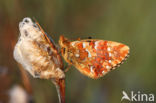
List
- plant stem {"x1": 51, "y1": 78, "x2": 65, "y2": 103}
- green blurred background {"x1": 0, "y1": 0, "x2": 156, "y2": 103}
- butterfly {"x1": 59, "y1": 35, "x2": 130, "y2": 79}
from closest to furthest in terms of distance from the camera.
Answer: plant stem {"x1": 51, "y1": 78, "x2": 65, "y2": 103}
butterfly {"x1": 59, "y1": 35, "x2": 130, "y2": 79}
green blurred background {"x1": 0, "y1": 0, "x2": 156, "y2": 103}

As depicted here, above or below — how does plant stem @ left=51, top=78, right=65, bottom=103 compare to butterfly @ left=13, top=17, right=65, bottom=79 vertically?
below

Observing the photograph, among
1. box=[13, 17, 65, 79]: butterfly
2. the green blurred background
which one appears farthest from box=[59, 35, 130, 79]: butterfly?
the green blurred background

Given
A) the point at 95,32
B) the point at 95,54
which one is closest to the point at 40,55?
the point at 95,54

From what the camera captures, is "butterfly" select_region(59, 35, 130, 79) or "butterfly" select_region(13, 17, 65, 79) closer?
"butterfly" select_region(13, 17, 65, 79)

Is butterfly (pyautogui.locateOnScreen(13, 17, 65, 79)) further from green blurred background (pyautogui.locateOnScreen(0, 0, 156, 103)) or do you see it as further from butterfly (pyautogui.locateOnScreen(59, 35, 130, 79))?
green blurred background (pyautogui.locateOnScreen(0, 0, 156, 103))

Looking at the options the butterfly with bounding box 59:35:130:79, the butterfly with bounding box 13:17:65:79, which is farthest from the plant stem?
the butterfly with bounding box 59:35:130:79

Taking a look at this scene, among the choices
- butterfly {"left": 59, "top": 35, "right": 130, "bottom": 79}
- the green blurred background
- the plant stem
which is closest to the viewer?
the plant stem
